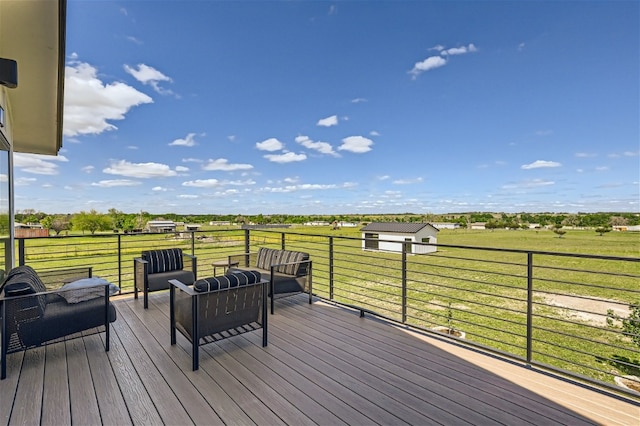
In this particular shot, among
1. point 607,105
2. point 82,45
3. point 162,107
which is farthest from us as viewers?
point 607,105

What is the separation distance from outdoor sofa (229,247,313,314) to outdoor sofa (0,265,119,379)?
1.83 m

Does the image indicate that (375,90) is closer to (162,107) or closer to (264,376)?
(162,107)

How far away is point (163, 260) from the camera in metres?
4.55

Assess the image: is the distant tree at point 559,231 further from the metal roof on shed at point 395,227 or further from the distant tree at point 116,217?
the distant tree at point 116,217

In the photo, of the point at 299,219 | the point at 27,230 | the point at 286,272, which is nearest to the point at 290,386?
the point at 286,272

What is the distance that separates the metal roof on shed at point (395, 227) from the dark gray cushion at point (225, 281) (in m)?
25.3

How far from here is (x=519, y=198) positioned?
31312mm

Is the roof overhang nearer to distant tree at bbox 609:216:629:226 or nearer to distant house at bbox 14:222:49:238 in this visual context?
distant house at bbox 14:222:49:238

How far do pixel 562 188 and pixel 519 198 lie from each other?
3681 millimetres

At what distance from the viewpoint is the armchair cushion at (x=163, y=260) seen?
441 cm

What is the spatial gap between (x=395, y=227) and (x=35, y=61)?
28.4 meters

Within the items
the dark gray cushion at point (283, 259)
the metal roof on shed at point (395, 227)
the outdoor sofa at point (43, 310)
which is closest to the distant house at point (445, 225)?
the metal roof on shed at point (395, 227)

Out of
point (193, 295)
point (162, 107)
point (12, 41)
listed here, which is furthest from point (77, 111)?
point (193, 295)

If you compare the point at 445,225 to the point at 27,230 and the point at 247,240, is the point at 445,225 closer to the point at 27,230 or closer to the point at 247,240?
the point at 247,240
